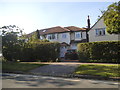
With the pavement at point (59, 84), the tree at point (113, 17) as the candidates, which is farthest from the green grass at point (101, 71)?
the tree at point (113, 17)

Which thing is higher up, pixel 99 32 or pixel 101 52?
pixel 99 32

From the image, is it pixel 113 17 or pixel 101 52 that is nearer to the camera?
pixel 113 17

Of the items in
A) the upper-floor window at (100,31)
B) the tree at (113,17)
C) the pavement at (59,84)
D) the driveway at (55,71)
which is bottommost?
the pavement at (59,84)

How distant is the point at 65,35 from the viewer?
1344 inches

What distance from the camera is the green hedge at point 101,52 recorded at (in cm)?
1600

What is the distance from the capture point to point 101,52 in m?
16.6

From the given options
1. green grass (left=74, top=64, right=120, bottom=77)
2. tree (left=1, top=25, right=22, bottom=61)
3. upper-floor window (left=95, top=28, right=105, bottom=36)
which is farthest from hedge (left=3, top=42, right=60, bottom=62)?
upper-floor window (left=95, top=28, right=105, bottom=36)

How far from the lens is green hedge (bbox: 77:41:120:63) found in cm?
1600

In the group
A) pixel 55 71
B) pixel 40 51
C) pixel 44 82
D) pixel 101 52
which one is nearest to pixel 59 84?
pixel 44 82

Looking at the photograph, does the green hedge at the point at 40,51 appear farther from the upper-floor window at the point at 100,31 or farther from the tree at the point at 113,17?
the upper-floor window at the point at 100,31

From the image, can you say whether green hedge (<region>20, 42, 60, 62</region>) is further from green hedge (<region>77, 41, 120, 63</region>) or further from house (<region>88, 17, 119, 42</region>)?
house (<region>88, 17, 119, 42</region>)

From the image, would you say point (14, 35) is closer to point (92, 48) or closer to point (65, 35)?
point (92, 48)

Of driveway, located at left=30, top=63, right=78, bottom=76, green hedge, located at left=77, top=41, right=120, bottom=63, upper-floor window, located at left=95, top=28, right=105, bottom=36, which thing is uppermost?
upper-floor window, located at left=95, top=28, right=105, bottom=36

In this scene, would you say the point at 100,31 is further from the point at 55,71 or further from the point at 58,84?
the point at 58,84
